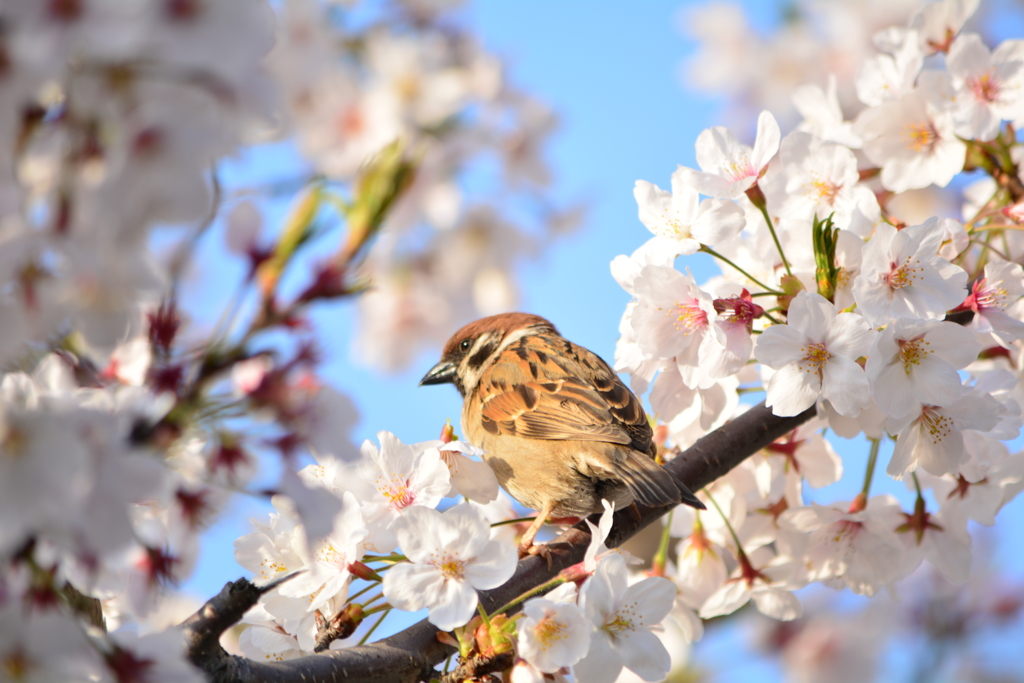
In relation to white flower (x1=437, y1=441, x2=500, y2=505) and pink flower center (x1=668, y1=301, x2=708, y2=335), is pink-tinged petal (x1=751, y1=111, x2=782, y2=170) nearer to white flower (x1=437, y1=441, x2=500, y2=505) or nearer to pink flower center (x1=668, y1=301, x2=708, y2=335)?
pink flower center (x1=668, y1=301, x2=708, y2=335)

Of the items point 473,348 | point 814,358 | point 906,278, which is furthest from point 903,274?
point 473,348

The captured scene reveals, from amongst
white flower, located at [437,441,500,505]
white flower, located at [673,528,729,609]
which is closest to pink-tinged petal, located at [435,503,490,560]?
white flower, located at [437,441,500,505]

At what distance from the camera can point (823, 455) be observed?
2617 mm

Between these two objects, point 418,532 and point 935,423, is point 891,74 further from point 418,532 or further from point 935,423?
point 418,532

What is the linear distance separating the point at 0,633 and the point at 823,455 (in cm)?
227

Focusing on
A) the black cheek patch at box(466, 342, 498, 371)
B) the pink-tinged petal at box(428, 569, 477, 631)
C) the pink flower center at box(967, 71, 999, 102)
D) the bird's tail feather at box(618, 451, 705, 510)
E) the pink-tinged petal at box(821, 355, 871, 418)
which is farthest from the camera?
the black cheek patch at box(466, 342, 498, 371)

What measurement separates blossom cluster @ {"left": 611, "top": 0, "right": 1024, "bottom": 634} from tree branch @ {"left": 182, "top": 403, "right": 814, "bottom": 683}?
10cm

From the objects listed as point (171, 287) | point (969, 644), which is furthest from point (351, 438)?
point (969, 644)

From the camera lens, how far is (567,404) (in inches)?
124

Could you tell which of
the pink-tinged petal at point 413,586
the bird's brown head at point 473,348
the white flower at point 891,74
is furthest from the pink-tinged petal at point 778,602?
the bird's brown head at point 473,348

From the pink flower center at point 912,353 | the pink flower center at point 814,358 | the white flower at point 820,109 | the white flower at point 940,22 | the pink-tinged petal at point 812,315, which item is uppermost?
the white flower at point 940,22

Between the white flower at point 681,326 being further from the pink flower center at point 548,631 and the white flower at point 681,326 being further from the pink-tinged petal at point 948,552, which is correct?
the pink-tinged petal at point 948,552

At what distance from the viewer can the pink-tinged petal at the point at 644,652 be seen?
1.70 metres

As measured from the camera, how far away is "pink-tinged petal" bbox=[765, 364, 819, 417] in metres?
1.90
